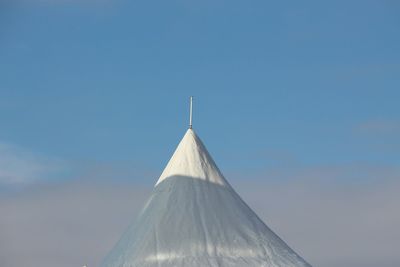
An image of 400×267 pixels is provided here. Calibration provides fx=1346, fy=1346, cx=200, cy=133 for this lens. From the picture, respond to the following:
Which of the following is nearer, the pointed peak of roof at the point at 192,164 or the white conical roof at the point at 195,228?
the white conical roof at the point at 195,228

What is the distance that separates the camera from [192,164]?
47.3 m

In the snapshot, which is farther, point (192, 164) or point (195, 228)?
point (192, 164)

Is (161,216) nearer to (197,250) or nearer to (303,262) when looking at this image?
(197,250)

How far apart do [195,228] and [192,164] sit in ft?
10.1

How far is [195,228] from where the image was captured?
45.1 m

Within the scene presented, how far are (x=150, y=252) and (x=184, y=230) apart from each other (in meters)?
1.41

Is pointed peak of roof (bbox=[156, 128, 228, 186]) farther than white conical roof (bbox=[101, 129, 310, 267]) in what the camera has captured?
Yes

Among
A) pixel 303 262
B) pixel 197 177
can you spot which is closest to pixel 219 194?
pixel 197 177

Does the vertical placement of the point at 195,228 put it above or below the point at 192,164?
below

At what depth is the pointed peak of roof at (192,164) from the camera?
47.1m

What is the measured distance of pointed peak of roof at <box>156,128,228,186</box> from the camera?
4712 centimetres

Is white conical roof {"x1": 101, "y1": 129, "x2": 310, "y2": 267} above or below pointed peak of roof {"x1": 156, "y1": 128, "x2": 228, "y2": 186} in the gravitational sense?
below

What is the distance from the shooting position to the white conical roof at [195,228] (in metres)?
44.4

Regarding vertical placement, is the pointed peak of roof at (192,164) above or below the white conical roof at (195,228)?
above
